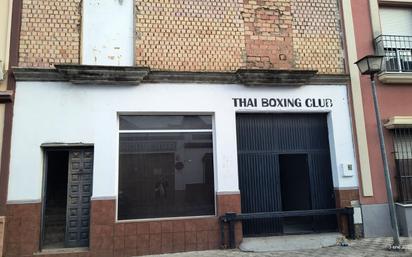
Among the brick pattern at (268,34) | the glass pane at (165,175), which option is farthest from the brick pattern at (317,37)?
the glass pane at (165,175)

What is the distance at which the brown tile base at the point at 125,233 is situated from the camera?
7578 millimetres

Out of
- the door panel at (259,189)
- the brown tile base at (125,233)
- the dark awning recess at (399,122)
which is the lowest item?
the brown tile base at (125,233)

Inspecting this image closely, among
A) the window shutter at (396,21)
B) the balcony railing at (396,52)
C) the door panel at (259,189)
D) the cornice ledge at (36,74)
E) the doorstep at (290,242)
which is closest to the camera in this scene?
the cornice ledge at (36,74)

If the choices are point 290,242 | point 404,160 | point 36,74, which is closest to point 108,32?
point 36,74

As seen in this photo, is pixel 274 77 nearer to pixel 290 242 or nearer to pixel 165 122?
pixel 165 122

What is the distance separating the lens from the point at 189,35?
29.6 feet

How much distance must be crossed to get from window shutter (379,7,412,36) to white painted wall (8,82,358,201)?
144 inches

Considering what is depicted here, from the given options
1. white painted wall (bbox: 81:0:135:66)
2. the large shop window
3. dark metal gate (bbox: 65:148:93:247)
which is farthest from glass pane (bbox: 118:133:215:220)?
white painted wall (bbox: 81:0:135:66)

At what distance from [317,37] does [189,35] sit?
3.54 metres

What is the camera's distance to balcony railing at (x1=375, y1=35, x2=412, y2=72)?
987cm

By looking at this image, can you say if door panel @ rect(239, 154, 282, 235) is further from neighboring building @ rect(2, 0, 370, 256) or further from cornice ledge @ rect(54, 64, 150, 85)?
cornice ledge @ rect(54, 64, 150, 85)

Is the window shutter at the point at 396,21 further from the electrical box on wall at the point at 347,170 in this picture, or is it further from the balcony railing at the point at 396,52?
the electrical box on wall at the point at 347,170

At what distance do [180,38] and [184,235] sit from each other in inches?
190

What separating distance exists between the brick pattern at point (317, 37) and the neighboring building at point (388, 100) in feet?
1.48
